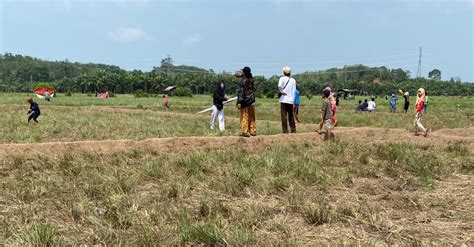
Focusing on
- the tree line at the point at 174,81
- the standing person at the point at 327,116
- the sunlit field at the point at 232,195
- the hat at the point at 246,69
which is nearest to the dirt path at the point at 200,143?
the sunlit field at the point at 232,195

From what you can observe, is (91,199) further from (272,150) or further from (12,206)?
(272,150)

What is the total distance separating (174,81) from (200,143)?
8617 centimetres

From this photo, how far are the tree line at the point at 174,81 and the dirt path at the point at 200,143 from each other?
54.5m

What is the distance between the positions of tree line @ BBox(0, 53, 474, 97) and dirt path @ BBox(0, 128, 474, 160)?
54530 mm

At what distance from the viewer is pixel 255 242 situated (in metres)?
3.32

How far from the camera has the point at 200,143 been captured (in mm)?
8383

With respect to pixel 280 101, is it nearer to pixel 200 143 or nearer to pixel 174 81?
pixel 200 143

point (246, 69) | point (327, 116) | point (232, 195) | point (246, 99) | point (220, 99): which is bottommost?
point (232, 195)

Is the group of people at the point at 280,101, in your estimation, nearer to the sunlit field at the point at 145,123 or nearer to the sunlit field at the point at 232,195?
the sunlit field at the point at 145,123

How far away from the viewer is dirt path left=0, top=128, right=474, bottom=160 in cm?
722

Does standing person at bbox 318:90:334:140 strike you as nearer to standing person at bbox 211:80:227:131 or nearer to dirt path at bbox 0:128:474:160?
dirt path at bbox 0:128:474:160

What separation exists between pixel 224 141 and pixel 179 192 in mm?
3785

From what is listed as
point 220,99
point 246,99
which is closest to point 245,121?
point 246,99

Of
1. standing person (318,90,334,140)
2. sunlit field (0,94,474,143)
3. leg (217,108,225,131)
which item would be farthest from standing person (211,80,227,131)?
standing person (318,90,334,140)
